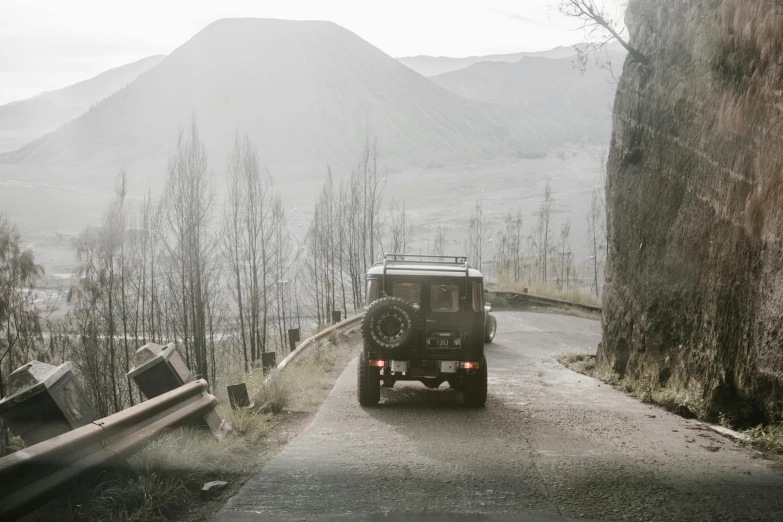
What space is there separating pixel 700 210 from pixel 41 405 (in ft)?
31.9

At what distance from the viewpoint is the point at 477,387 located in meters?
10.5

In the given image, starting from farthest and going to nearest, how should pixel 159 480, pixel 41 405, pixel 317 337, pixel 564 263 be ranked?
pixel 564 263, pixel 317 337, pixel 41 405, pixel 159 480

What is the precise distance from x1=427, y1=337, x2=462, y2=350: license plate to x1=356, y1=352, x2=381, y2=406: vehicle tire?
92 centimetres

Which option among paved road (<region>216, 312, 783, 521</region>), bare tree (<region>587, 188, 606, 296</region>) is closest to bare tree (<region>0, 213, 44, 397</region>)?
paved road (<region>216, 312, 783, 521</region>)

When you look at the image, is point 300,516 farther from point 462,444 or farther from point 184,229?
point 184,229

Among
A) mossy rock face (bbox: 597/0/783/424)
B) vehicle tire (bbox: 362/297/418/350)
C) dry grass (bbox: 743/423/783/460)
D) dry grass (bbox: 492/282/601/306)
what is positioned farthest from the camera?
dry grass (bbox: 492/282/601/306)

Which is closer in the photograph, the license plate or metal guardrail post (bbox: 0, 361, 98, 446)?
metal guardrail post (bbox: 0, 361, 98, 446)

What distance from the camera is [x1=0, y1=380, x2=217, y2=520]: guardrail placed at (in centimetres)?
418

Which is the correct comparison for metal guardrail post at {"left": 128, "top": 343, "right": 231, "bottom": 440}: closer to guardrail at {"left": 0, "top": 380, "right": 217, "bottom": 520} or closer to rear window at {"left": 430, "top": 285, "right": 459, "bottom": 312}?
guardrail at {"left": 0, "top": 380, "right": 217, "bottom": 520}

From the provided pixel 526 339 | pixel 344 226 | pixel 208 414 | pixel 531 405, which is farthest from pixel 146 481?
pixel 344 226

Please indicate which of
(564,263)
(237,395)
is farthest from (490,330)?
(564,263)

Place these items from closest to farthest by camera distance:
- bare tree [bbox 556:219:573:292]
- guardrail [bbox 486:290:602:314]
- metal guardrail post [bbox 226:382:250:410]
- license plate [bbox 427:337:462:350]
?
metal guardrail post [bbox 226:382:250:410], license plate [bbox 427:337:462:350], guardrail [bbox 486:290:602:314], bare tree [bbox 556:219:573:292]

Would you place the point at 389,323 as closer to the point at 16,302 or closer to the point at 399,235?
the point at 16,302

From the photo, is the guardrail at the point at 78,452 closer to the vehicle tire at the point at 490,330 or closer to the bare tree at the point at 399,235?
the vehicle tire at the point at 490,330
